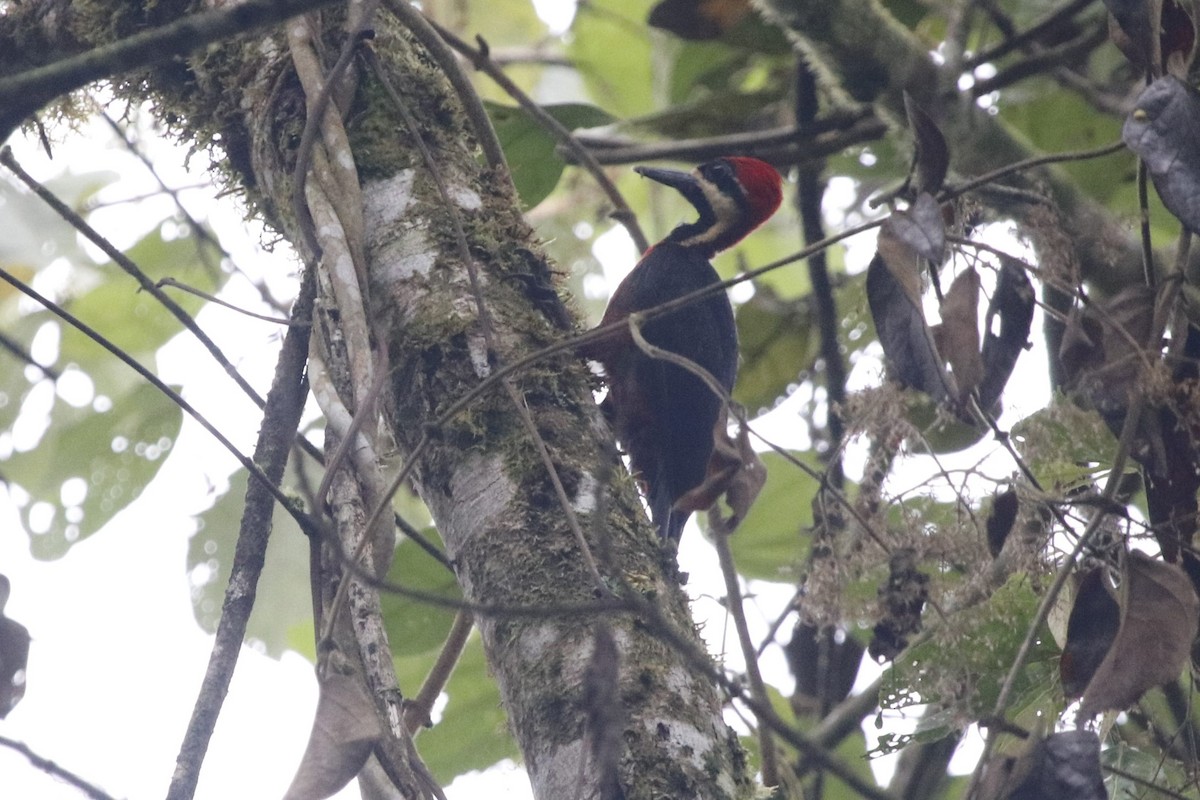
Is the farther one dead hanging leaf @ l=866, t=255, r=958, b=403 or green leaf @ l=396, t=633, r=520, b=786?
green leaf @ l=396, t=633, r=520, b=786

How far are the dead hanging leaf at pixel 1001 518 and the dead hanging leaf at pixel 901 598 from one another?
119mm

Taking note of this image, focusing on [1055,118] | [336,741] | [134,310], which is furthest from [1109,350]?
[134,310]

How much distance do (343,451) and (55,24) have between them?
4.27ft

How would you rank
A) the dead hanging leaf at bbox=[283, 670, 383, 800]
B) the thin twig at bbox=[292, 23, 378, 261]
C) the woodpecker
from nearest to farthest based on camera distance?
the dead hanging leaf at bbox=[283, 670, 383, 800] → the thin twig at bbox=[292, 23, 378, 261] → the woodpecker

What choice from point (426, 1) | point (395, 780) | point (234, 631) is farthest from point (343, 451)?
point (426, 1)

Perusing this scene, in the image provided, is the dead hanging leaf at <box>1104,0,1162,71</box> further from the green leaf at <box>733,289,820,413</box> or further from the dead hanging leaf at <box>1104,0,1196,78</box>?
the green leaf at <box>733,289,820,413</box>

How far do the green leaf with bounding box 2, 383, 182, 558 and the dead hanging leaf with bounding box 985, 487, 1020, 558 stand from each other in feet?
6.63

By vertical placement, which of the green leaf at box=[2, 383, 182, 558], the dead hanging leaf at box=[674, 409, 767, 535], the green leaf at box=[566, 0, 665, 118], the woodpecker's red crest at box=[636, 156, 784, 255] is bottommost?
the dead hanging leaf at box=[674, 409, 767, 535]

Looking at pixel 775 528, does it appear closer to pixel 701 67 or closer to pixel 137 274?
pixel 701 67

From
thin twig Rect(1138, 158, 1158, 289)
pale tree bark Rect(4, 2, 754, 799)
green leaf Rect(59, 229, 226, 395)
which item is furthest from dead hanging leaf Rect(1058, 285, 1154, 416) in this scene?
green leaf Rect(59, 229, 226, 395)

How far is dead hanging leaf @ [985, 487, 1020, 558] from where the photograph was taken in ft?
6.37

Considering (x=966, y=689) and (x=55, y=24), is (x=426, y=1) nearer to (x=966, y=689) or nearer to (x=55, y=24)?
(x=55, y=24)

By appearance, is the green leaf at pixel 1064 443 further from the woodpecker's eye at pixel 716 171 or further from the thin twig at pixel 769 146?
the woodpecker's eye at pixel 716 171

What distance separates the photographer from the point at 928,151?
181cm
